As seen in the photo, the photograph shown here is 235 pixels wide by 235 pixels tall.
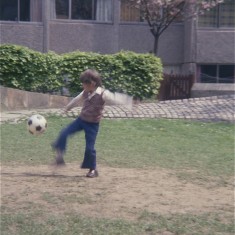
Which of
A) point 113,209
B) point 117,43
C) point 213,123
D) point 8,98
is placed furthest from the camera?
point 117,43

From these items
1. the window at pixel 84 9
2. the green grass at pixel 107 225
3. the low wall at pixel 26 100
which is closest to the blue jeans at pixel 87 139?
the green grass at pixel 107 225

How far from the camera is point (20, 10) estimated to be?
23.9 m

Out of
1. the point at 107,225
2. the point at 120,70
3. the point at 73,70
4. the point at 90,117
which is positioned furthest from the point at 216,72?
the point at 107,225

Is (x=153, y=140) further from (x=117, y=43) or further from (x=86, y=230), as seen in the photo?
(x=117, y=43)

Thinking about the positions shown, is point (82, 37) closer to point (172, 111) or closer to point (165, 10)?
point (165, 10)

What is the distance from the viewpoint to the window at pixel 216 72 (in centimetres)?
2603

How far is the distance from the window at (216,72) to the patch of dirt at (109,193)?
662 inches

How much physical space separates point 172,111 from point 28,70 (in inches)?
148

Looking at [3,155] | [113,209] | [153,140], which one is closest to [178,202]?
[113,209]

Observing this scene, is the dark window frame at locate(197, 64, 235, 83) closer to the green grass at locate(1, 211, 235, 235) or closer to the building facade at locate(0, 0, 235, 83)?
the building facade at locate(0, 0, 235, 83)

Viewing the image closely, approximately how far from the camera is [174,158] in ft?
35.0

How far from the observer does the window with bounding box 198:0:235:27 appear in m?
25.5

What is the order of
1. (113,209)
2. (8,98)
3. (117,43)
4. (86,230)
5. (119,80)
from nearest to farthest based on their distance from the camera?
(86,230), (113,209), (8,98), (119,80), (117,43)

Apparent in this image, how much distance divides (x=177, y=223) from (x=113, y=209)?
29.5 inches
